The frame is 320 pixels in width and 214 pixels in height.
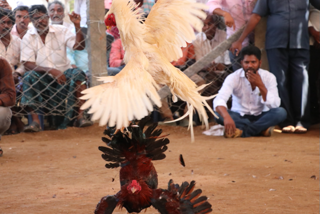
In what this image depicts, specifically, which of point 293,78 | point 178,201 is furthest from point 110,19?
point 293,78

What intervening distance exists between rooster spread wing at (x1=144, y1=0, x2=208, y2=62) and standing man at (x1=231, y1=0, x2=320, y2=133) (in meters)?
3.54

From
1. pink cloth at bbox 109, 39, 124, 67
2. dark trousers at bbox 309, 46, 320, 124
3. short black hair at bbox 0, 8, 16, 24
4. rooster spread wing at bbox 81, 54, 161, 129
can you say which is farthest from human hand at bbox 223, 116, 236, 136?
rooster spread wing at bbox 81, 54, 161, 129

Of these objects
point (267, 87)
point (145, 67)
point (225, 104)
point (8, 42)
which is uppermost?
point (8, 42)

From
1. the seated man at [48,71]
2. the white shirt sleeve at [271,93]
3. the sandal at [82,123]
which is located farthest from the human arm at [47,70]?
the white shirt sleeve at [271,93]

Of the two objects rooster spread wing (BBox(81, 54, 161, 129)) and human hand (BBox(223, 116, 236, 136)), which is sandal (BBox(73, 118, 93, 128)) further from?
rooster spread wing (BBox(81, 54, 161, 129))

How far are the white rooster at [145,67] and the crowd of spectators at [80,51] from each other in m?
3.18

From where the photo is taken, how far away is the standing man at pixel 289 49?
5539 millimetres

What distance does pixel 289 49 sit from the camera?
18.6 ft

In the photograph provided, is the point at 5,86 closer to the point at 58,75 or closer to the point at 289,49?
the point at 58,75

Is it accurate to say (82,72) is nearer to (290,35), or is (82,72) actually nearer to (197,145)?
(197,145)

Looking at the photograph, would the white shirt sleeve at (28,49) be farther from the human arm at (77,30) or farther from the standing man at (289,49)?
the standing man at (289,49)

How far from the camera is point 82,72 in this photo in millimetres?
5531

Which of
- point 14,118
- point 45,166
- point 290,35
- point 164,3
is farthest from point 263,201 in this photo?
point 14,118

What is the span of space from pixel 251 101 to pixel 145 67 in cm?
385
